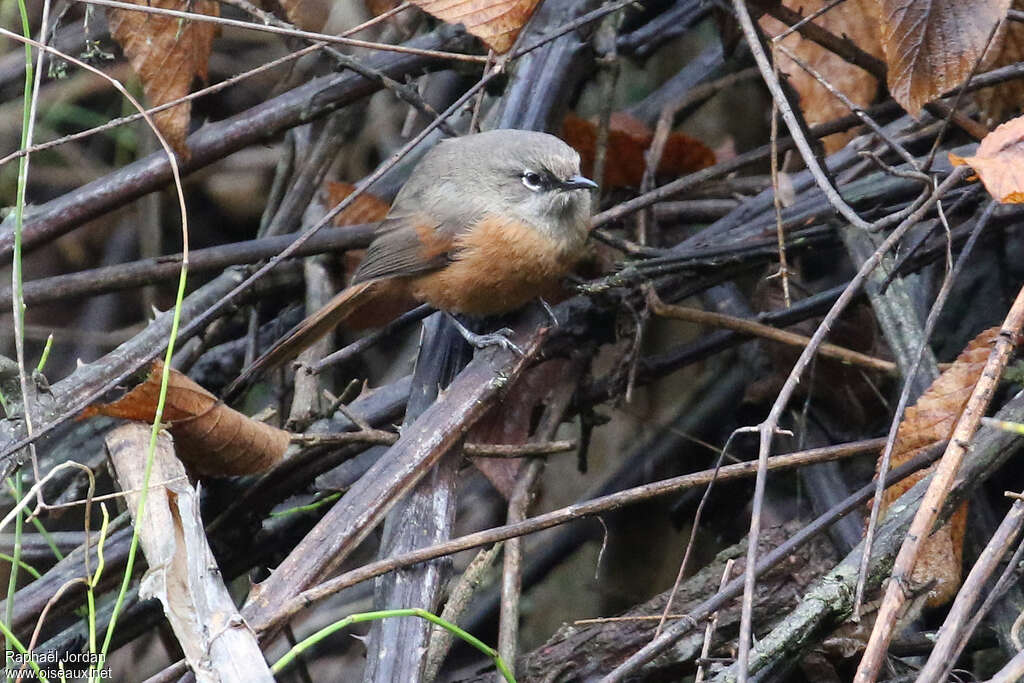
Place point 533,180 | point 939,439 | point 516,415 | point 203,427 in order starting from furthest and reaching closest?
point 533,180
point 516,415
point 203,427
point 939,439

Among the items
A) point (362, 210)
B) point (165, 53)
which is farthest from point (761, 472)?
point (362, 210)

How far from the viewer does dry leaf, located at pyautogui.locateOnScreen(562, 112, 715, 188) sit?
4.52 metres

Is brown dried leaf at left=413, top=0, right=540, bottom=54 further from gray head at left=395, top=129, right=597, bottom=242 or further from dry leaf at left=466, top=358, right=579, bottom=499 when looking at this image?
dry leaf at left=466, top=358, right=579, bottom=499

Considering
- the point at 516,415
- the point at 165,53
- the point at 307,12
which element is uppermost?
the point at 307,12

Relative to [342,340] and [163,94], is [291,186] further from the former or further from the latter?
[163,94]

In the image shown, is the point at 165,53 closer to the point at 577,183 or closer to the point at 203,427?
the point at 203,427

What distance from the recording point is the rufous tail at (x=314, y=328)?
12.6ft

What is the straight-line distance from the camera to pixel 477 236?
4098mm

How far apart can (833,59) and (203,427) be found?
259cm

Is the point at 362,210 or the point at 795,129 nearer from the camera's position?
the point at 795,129

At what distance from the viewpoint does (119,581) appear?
3.33 metres

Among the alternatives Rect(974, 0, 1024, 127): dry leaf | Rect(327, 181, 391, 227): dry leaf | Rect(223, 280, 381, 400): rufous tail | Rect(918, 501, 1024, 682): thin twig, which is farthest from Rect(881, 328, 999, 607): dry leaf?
Rect(327, 181, 391, 227): dry leaf

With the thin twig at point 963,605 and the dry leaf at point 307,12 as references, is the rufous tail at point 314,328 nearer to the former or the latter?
the dry leaf at point 307,12

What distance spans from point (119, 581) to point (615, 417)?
2.62m
